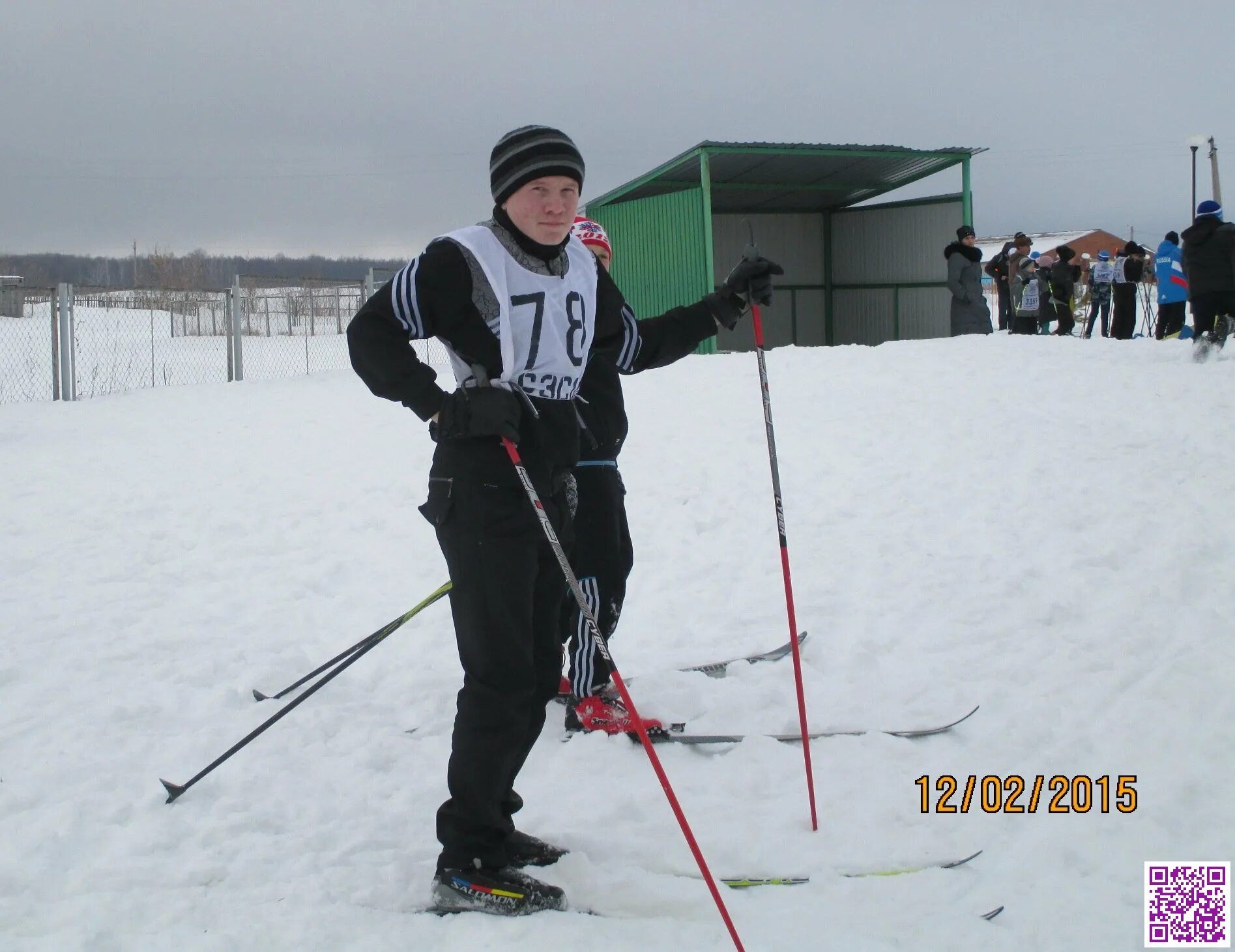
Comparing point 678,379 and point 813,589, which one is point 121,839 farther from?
point 678,379

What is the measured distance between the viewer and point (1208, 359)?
10.4 metres

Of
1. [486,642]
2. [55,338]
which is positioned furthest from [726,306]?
[55,338]

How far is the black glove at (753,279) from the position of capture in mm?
3162

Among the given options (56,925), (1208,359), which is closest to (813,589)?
(56,925)

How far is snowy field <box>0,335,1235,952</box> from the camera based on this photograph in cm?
262

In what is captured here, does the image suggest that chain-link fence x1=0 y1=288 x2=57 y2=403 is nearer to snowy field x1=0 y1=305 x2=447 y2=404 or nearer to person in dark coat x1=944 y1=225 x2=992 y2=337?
snowy field x1=0 y1=305 x2=447 y2=404

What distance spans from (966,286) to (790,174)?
3.91 meters

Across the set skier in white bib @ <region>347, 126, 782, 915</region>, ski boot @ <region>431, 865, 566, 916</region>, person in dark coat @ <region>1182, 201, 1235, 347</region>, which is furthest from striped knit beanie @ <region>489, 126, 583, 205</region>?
person in dark coat @ <region>1182, 201, 1235, 347</region>

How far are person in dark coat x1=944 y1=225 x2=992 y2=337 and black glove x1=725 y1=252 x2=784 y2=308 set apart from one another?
→ 37.3ft

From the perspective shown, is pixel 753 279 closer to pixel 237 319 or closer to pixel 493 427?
pixel 493 427

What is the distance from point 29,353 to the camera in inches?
758

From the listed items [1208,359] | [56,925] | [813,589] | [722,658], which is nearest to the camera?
[56,925]

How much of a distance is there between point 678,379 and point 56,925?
949 cm
